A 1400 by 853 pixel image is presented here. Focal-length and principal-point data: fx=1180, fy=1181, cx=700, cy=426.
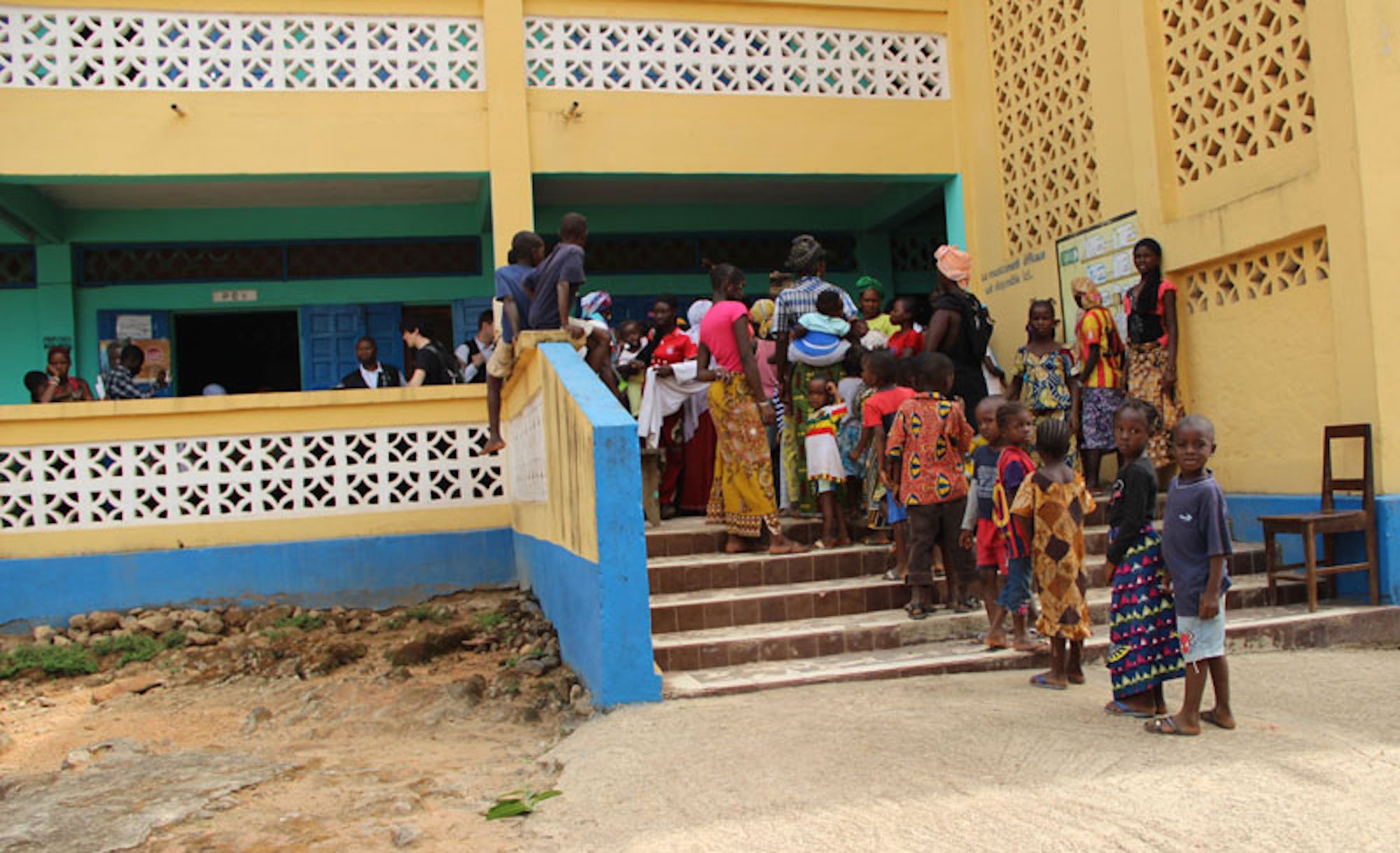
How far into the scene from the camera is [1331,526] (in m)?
6.13

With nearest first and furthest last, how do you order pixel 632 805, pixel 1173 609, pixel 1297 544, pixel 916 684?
pixel 632 805 → pixel 1173 609 → pixel 916 684 → pixel 1297 544

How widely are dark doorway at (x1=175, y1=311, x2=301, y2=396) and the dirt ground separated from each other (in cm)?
1205

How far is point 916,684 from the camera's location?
5180mm

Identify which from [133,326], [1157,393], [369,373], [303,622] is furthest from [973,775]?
[133,326]

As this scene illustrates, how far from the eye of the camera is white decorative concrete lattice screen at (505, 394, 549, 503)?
6406 mm

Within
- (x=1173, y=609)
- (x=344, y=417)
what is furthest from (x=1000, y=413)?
(x=344, y=417)

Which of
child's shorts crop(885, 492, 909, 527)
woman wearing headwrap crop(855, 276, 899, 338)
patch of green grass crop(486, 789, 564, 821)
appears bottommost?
patch of green grass crop(486, 789, 564, 821)

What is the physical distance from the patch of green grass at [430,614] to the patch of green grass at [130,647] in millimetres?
1485

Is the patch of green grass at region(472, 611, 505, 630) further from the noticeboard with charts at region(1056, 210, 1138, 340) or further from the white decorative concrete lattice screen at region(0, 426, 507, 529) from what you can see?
the noticeboard with charts at region(1056, 210, 1138, 340)

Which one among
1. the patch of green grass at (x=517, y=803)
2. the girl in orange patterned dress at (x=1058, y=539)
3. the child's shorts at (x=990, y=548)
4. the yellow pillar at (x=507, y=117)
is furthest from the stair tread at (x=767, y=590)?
the yellow pillar at (x=507, y=117)

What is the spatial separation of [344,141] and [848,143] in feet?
12.8

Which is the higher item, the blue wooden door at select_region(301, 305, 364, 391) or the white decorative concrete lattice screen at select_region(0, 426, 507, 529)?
the blue wooden door at select_region(301, 305, 364, 391)

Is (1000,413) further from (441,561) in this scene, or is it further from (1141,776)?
(441,561)

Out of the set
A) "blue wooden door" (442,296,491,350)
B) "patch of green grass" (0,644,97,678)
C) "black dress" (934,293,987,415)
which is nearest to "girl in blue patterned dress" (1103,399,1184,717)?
"black dress" (934,293,987,415)
